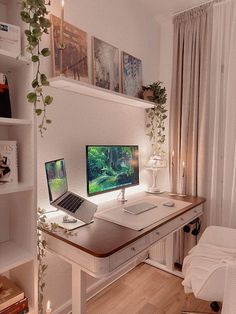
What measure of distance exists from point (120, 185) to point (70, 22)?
129 centimetres

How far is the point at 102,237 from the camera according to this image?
135 centimetres

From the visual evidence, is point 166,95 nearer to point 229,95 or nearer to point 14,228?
point 229,95

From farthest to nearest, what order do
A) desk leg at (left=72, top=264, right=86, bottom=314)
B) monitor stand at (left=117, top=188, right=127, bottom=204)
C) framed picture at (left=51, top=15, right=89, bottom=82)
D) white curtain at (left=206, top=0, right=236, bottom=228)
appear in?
white curtain at (left=206, top=0, right=236, bottom=228) < monitor stand at (left=117, top=188, right=127, bottom=204) < framed picture at (left=51, top=15, right=89, bottom=82) < desk leg at (left=72, top=264, right=86, bottom=314)

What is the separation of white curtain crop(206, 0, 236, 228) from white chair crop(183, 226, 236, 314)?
0.47 m

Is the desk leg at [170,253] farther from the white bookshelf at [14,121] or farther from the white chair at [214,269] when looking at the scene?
the white bookshelf at [14,121]

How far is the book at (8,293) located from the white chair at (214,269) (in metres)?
0.95

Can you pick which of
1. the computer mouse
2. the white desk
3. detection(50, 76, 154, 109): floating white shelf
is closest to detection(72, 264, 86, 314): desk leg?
the white desk

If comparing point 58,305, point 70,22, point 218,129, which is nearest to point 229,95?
point 218,129

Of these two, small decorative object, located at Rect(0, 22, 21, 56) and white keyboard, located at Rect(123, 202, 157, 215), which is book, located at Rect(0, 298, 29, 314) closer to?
white keyboard, located at Rect(123, 202, 157, 215)

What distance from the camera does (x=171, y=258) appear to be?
237cm

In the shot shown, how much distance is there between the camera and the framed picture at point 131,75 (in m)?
2.18

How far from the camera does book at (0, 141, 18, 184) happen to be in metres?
1.21

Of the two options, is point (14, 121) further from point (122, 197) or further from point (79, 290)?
point (122, 197)

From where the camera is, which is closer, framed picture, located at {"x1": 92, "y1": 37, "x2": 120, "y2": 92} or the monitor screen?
the monitor screen
